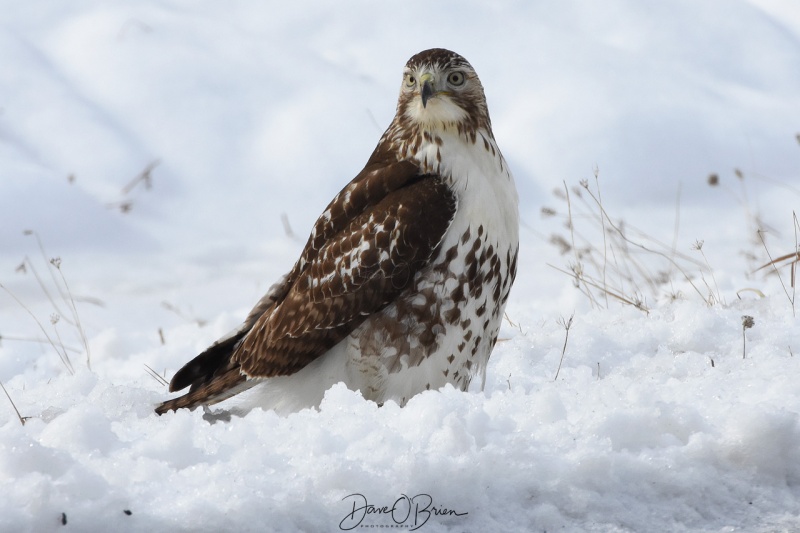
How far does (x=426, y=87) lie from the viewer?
4.49m

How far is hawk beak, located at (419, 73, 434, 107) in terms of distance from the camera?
4.46m

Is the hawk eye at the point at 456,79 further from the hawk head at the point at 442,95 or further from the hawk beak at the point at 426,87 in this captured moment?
the hawk beak at the point at 426,87

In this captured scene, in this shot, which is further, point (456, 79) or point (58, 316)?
point (58, 316)

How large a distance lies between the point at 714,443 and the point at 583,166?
743cm

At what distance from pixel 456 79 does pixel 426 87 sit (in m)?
0.20

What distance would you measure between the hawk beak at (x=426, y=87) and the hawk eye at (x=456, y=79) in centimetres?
11

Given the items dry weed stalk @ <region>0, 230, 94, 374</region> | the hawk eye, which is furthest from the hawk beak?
dry weed stalk @ <region>0, 230, 94, 374</region>

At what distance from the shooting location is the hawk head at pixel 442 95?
4527 millimetres
